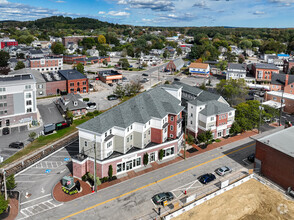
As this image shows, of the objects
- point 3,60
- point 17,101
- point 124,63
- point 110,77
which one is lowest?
point 17,101

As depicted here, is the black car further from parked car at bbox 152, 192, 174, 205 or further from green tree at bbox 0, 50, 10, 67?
green tree at bbox 0, 50, 10, 67

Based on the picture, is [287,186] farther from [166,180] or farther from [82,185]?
[82,185]

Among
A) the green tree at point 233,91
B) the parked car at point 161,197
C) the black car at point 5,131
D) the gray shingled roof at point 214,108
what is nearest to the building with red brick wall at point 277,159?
the gray shingled roof at point 214,108

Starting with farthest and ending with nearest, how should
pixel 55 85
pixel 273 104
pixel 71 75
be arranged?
pixel 71 75 < pixel 55 85 < pixel 273 104

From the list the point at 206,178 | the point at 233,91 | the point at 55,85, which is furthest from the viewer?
the point at 55,85

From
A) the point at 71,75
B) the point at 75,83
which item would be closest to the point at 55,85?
the point at 75,83

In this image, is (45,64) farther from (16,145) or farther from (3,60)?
(16,145)

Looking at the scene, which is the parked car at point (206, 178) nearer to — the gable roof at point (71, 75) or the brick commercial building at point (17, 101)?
the brick commercial building at point (17, 101)
